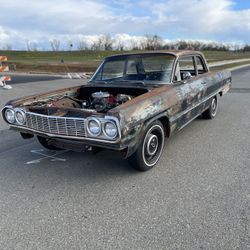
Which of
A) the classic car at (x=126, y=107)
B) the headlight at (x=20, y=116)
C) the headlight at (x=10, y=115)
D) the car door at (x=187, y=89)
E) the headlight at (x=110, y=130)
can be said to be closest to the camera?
the headlight at (x=110, y=130)

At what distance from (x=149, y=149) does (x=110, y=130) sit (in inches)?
34.8

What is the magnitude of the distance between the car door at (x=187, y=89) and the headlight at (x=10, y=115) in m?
2.47

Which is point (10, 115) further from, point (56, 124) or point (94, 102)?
point (94, 102)

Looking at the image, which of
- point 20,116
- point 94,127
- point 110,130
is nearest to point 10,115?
point 20,116

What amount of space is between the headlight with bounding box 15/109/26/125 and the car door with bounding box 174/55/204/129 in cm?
229

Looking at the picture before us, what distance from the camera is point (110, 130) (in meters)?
2.87

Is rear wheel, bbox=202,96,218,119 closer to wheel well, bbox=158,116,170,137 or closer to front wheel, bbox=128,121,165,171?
wheel well, bbox=158,116,170,137

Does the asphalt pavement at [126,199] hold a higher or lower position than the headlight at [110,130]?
lower

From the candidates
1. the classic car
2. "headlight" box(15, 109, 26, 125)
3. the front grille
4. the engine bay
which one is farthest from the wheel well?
"headlight" box(15, 109, 26, 125)

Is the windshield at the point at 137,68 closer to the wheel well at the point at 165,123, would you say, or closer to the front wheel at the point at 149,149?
the wheel well at the point at 165,123

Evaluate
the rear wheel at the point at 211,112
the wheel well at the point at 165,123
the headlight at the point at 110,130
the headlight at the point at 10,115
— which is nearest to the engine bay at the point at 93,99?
the headlight at the point at 10,115

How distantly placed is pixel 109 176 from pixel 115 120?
1.03m

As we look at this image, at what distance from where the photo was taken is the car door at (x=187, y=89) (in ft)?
13.6

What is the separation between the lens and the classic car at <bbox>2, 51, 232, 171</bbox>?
297 cm
